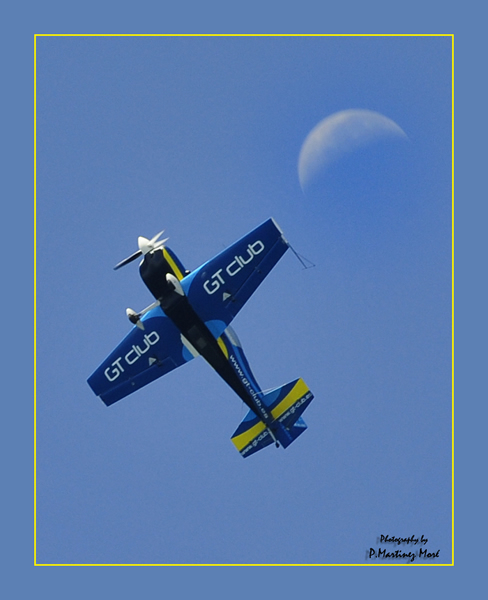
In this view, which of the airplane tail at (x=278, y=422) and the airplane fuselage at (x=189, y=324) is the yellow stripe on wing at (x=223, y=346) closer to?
the airplane fuselage at (x=189, y=324)

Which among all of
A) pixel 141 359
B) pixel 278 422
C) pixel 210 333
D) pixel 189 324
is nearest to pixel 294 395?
pixel 278 422

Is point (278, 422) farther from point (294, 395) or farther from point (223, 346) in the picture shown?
point (223, 346)

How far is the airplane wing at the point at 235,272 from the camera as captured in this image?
35125 millimetres

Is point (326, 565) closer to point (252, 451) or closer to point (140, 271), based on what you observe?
point (252, 451)

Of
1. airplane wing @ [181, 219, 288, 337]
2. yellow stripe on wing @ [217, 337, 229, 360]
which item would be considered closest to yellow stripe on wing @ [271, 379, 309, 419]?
yellow stripe on wing @ [217, 337, 229, 360]

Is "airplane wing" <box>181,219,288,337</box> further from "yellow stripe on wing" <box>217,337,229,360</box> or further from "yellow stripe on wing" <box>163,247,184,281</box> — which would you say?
"yellow stripe on wing" <box>217,337,229,360</box>

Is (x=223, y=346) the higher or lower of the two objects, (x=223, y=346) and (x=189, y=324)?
the lower

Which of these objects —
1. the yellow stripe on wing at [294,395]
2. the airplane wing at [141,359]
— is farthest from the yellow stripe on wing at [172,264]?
the yellow stripe on wing at [294,395]

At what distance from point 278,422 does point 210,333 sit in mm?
4715

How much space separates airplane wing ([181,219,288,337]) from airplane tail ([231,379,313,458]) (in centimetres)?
458

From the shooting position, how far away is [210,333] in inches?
1426

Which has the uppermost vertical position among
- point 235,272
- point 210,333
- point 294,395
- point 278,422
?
point 235,272

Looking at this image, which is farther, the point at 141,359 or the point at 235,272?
the point at 141,359
